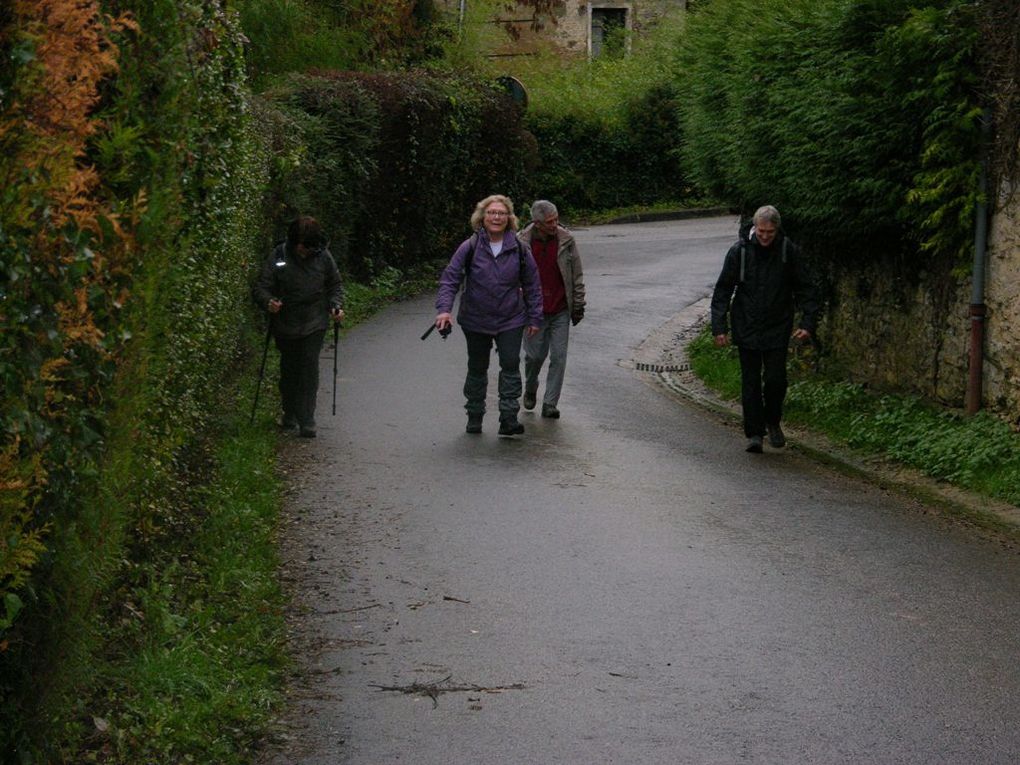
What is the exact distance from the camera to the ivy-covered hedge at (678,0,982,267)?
11.9 metres

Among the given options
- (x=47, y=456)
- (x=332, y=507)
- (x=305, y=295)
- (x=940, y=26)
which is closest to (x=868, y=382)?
(x=940, y=26)

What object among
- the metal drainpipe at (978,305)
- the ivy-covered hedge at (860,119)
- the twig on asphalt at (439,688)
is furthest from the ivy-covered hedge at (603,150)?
the twig on asphalt at (439,688)

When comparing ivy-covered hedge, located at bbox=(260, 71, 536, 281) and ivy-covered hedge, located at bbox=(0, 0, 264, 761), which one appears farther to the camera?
ivy-covered hedge, located at bbox=(260, 71, 536, 281)

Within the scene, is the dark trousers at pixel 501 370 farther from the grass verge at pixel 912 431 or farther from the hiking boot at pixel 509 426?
the grass verge at pixel 912 431

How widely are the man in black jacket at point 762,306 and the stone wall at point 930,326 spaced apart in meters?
1.18

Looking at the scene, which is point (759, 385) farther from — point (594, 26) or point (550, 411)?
point (594, 26)

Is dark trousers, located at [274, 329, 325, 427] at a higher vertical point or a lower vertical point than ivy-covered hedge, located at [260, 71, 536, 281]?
lower

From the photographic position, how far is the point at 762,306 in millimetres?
12250

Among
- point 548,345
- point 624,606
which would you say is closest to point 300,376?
point 548,345

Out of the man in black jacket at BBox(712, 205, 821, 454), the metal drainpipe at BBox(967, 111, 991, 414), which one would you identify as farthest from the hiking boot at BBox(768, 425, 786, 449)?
the metal drainpipe at BBox(967, 111, 991, 414)

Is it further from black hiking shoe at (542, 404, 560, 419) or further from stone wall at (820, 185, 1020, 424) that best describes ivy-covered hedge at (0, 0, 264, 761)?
stone wall at (820, 185, 1020, 424)

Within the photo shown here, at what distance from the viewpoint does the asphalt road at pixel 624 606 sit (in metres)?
5.97

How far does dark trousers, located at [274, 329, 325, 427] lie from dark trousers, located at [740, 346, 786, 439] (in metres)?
3.28

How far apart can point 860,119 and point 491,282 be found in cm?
316
